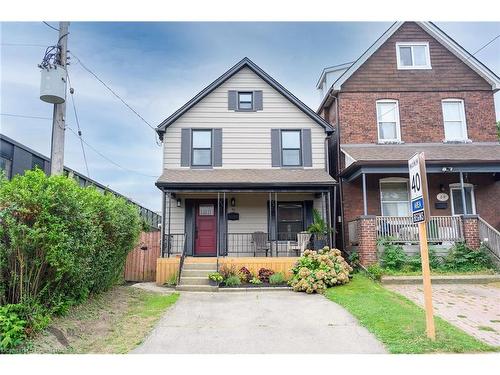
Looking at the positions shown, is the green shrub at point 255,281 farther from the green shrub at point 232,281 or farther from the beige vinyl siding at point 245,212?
the beige vinyl siding at point 245,212

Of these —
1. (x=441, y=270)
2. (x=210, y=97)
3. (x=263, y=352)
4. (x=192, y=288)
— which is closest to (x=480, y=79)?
(x=441, y=270)

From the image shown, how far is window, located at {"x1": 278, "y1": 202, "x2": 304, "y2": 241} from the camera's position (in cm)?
1344

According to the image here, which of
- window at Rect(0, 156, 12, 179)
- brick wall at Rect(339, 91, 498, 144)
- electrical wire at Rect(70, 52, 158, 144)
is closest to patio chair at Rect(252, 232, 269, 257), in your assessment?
brick wall at Rect(339, 91, 498, 144)

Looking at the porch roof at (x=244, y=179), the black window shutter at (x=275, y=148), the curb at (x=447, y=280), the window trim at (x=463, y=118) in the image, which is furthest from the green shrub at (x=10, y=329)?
the window trim at (x=463, y=118)

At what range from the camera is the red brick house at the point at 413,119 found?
13.4 m

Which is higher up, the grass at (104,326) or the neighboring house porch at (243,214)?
the neighboring house porch at (243,214)


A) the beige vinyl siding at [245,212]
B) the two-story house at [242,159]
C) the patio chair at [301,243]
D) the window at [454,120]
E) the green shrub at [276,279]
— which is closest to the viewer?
the green shrub at [276,279]

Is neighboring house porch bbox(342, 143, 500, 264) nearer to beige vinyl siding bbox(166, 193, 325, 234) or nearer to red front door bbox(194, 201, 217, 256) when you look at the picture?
beige vinyl siding bbox(166, 193, 325, 234)

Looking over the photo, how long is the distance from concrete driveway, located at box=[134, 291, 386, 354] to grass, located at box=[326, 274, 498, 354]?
22 cm

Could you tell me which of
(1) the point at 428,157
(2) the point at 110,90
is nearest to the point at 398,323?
(1) the point at 428,157

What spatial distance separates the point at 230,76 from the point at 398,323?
35.7ft

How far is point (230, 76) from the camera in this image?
46.0ft

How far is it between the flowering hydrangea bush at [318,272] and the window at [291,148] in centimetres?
407

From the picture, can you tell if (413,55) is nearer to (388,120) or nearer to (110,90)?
(388,120)
